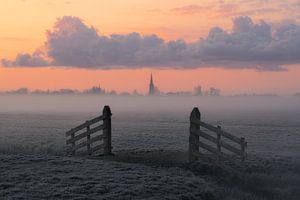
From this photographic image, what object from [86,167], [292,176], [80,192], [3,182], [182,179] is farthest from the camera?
[292,176]

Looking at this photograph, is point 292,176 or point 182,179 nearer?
point 182,179

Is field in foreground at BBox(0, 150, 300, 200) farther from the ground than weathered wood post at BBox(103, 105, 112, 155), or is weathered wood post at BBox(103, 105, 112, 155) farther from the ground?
weathered wood post at BBox(103, 105, 112, 155)

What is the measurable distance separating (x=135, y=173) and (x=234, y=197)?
3883 millimetres

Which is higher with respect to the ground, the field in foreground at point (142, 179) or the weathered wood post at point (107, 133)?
the weathered wood post at point (107, 133)

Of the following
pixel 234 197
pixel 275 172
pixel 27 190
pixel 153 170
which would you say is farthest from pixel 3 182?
pixel 275 172

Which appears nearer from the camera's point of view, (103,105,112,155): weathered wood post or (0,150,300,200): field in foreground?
(0,150,300,200): field in foreground

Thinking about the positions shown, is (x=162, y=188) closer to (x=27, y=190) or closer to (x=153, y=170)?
(x=153, y=170)

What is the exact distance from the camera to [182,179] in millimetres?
16719

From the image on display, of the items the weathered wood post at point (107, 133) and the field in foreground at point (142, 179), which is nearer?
the field in foreground at point (142, 179)

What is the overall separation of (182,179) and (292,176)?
6097mm

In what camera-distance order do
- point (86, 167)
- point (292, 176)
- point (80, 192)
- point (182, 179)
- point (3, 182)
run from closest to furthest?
point (80, 192) < point (3, 182) < point (182, 179) < point (86, 167) < point (292, 176)

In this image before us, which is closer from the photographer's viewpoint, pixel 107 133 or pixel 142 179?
pixel 142 179

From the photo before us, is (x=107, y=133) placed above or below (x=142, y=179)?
above

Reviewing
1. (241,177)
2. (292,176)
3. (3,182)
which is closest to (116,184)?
(3,182)
